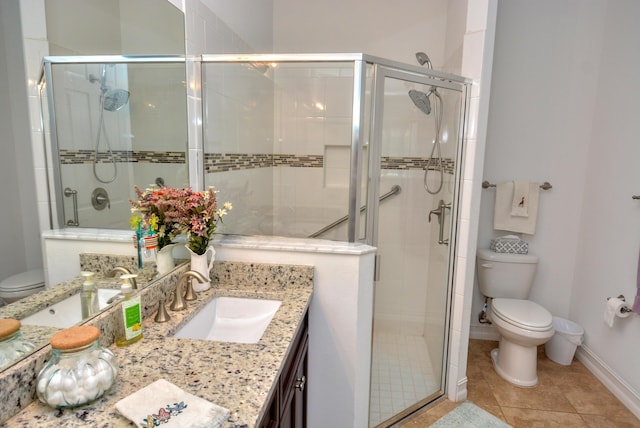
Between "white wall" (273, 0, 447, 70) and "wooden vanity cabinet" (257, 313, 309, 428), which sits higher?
"white wall" (273, 0, 447, 70)

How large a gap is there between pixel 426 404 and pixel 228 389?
169 cm

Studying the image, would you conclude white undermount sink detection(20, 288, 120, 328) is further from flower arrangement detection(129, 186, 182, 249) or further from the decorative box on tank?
the decorative box on tank

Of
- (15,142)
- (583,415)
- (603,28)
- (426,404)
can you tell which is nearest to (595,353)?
(583,415)

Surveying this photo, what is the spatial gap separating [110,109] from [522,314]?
8.34 feet

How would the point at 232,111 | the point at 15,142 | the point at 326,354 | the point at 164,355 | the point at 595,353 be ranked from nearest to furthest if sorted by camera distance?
the point at 15,142, the point at 164,355, the point at 326,354, the point at 232,111, the point at 595,353

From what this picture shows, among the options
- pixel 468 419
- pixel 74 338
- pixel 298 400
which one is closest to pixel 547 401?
pixel 468 419

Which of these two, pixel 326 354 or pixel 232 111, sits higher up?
pixel 232 111

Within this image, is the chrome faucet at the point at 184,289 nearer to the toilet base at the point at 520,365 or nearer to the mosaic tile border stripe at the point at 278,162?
the mosaic tile border stripe at the point at 278,162

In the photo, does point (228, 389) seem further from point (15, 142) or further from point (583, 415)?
point (583, 415)

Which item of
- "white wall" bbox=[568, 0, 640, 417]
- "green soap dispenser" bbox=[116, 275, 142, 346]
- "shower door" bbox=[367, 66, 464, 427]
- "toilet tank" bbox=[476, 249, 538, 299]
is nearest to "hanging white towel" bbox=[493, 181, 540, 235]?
"toilet tank" bbox=[476, 249, 538, 299]

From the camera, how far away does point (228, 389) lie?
910 mm

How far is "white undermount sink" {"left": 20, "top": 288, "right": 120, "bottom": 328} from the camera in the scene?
3.00 feet

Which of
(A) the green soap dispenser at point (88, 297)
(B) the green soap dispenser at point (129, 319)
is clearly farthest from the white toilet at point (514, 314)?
Answer: (A) the green soap dispenser at point (88, 297)

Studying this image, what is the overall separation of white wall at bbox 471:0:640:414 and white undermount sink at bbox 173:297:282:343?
81.3 inches
